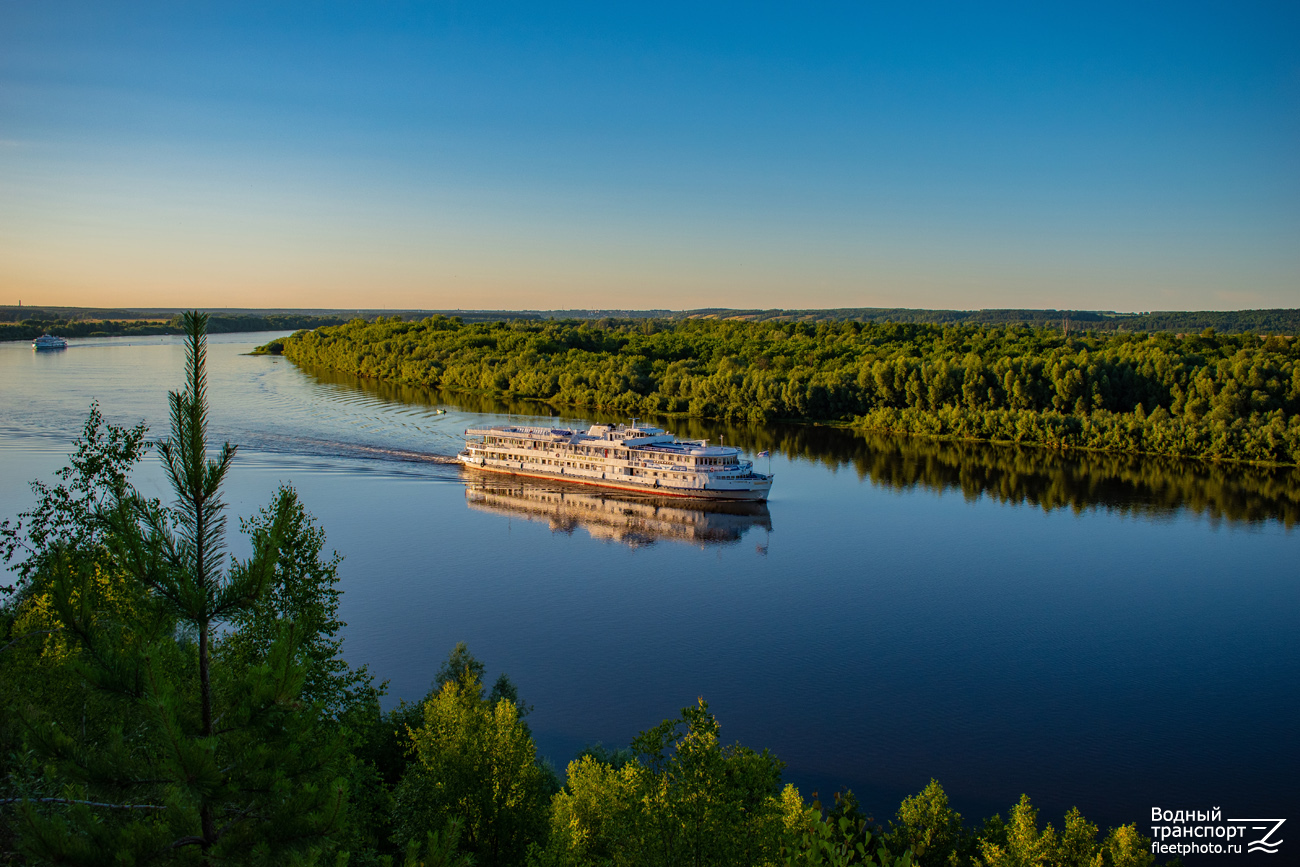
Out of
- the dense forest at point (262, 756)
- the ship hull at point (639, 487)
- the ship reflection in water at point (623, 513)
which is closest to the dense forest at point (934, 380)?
the ship hull at point (639, 487)

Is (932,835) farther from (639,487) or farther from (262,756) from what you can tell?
(639,487)

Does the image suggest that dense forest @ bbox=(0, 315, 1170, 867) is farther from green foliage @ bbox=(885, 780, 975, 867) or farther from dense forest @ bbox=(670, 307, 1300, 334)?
dense forest @ bbox=(670, 307, 1300, 334)

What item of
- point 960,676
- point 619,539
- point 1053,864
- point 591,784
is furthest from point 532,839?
point 619,539

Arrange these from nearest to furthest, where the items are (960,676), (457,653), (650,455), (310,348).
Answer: (457,653) → (960,676) → (650,455) → (310,348)

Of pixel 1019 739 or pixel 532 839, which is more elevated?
pixel 532 839

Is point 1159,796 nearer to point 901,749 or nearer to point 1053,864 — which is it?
point 901,749

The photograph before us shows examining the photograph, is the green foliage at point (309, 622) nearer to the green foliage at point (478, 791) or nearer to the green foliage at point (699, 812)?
the green foliage at point (478, 791)

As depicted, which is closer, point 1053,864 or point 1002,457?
point 1053,864
